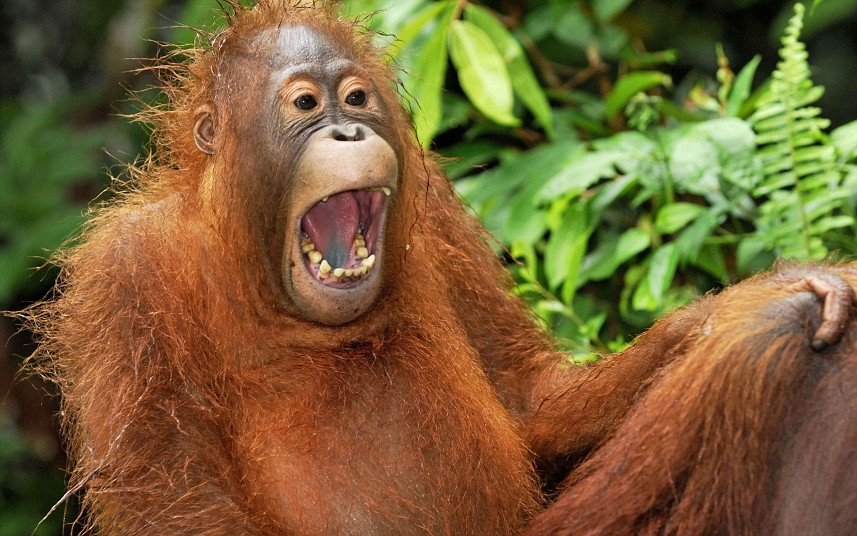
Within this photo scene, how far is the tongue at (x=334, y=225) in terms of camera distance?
98.1 inches

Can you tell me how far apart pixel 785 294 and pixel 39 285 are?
430 cm

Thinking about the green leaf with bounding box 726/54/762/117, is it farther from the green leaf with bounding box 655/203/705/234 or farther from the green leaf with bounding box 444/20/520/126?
the green leaf with bounding box 444/20/520/126

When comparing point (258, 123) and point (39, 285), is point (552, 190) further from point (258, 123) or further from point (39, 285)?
point (39, 285)

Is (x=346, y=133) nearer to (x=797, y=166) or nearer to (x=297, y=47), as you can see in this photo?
(x=297, y=47)

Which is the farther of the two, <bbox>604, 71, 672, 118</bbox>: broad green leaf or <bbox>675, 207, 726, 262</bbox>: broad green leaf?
<bbox>604, 71, 672, 118</bbox>: broad green leaf

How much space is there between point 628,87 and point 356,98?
5.53ft

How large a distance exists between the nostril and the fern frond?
1.45m

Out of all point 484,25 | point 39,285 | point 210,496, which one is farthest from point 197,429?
point 39,285

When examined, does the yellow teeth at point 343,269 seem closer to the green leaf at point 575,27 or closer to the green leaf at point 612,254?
the green leaf at point 612,254

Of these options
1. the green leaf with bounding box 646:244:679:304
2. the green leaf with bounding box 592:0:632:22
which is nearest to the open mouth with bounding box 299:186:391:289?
the green leaf with bounding box 646:244:679:304

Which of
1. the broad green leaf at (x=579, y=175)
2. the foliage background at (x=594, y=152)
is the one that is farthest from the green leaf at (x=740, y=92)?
the broad green leaf at (x=579, y=175)

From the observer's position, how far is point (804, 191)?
135 inches

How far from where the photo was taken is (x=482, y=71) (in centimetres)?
352

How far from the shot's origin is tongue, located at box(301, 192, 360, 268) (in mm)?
2492
